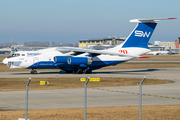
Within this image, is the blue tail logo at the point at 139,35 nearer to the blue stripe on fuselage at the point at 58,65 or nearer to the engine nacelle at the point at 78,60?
the blue stripe on fuselage at the point at 58,65

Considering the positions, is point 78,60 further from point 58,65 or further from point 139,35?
point 139,35

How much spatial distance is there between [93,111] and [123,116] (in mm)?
1933

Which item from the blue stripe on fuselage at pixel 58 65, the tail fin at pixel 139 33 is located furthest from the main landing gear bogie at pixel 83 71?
the tail fin at pixel 139 33

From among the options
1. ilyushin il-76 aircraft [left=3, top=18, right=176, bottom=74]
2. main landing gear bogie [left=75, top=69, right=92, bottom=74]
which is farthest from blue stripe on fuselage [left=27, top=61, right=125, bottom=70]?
main landing gear bogie [left=75, top=69, right=92, bottom=74]

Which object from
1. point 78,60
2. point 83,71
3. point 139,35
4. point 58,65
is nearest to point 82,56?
point 78,60

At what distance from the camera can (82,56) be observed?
39.6m

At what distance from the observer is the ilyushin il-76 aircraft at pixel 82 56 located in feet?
123

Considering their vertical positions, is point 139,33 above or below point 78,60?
above

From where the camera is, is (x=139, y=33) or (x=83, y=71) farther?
(x=139, y=33)

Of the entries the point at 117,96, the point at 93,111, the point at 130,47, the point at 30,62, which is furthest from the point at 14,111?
the point at 130,47

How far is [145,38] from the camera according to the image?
4278cm

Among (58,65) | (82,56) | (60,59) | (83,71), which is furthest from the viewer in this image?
(83,71)

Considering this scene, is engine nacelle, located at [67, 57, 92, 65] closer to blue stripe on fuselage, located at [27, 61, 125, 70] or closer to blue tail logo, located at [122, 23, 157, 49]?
blue stripe on fuselage, located at [27, 61, 125, 70]

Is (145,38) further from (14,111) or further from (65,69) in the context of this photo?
(14,111)
